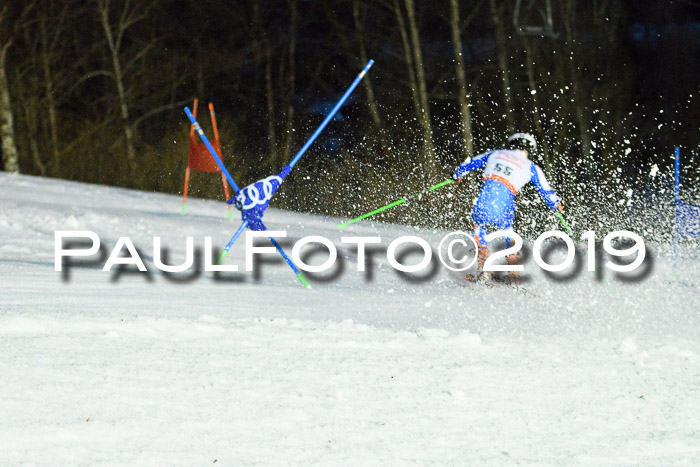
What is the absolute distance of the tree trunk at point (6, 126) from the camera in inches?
799

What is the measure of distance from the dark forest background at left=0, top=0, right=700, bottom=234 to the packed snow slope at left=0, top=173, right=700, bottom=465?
9769mm

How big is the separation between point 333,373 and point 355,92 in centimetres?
2101

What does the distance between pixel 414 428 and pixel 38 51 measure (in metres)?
23.9

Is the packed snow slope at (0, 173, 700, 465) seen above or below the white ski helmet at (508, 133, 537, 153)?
below

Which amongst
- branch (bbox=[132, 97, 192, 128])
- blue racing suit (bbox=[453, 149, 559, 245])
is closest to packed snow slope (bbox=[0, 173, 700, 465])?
blue racing suit (bbox=[453, 149, 559, 245])

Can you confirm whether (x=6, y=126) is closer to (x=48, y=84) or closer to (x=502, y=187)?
(x=48, y=84)

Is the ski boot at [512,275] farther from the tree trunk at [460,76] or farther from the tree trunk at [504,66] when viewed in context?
the tree trunk at [504,66]

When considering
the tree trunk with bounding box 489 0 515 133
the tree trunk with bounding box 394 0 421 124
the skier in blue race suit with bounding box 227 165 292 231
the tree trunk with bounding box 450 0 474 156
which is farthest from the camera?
the tree trunk with bounding box 394 0 421 124

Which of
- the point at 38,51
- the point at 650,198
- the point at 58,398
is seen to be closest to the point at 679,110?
the point at 650,198

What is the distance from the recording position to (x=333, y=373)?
15.8 ft

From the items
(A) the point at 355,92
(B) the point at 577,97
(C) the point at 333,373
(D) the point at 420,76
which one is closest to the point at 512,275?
(C) the point at 333,373

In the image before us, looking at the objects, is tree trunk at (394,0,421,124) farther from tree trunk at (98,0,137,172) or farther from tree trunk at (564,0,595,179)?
tree trunk at (98,0,137,172)

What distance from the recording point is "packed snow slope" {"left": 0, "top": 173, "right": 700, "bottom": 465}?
3.83 metres

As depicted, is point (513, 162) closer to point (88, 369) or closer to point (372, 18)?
point (88, 369)
